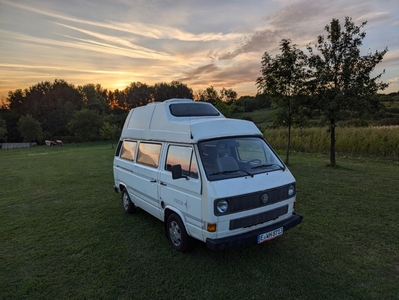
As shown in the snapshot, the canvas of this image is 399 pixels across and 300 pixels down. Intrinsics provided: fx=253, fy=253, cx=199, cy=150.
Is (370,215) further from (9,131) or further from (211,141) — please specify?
(9,131)

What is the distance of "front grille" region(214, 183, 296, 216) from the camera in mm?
3848

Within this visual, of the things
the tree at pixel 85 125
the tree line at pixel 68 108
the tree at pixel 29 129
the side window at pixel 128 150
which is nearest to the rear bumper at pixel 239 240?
the side window at pixel 128 150

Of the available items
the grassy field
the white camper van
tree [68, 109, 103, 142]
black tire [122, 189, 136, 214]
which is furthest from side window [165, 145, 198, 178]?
tree [68, 109, 103, 142]

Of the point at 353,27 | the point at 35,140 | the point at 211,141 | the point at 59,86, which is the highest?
the point at 59,86

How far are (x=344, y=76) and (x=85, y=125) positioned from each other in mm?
55073

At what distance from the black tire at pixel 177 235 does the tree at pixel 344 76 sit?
9.45m

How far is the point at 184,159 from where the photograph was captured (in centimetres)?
448

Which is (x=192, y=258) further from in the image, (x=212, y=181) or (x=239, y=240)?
(x=212, y=181)

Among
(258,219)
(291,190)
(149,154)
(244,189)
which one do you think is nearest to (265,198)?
(258,219)

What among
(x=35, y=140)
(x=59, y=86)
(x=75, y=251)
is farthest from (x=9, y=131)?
(x=75, y=251)

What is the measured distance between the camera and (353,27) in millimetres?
11000

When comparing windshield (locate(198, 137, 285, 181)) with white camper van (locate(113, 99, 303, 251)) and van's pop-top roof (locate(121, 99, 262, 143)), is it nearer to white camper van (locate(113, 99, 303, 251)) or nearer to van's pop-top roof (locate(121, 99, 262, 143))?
white camper van (locate(113, 99, 303, 251))

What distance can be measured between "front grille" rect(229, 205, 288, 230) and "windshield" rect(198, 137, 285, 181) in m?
0.68

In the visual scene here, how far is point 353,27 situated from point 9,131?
7759 cm
